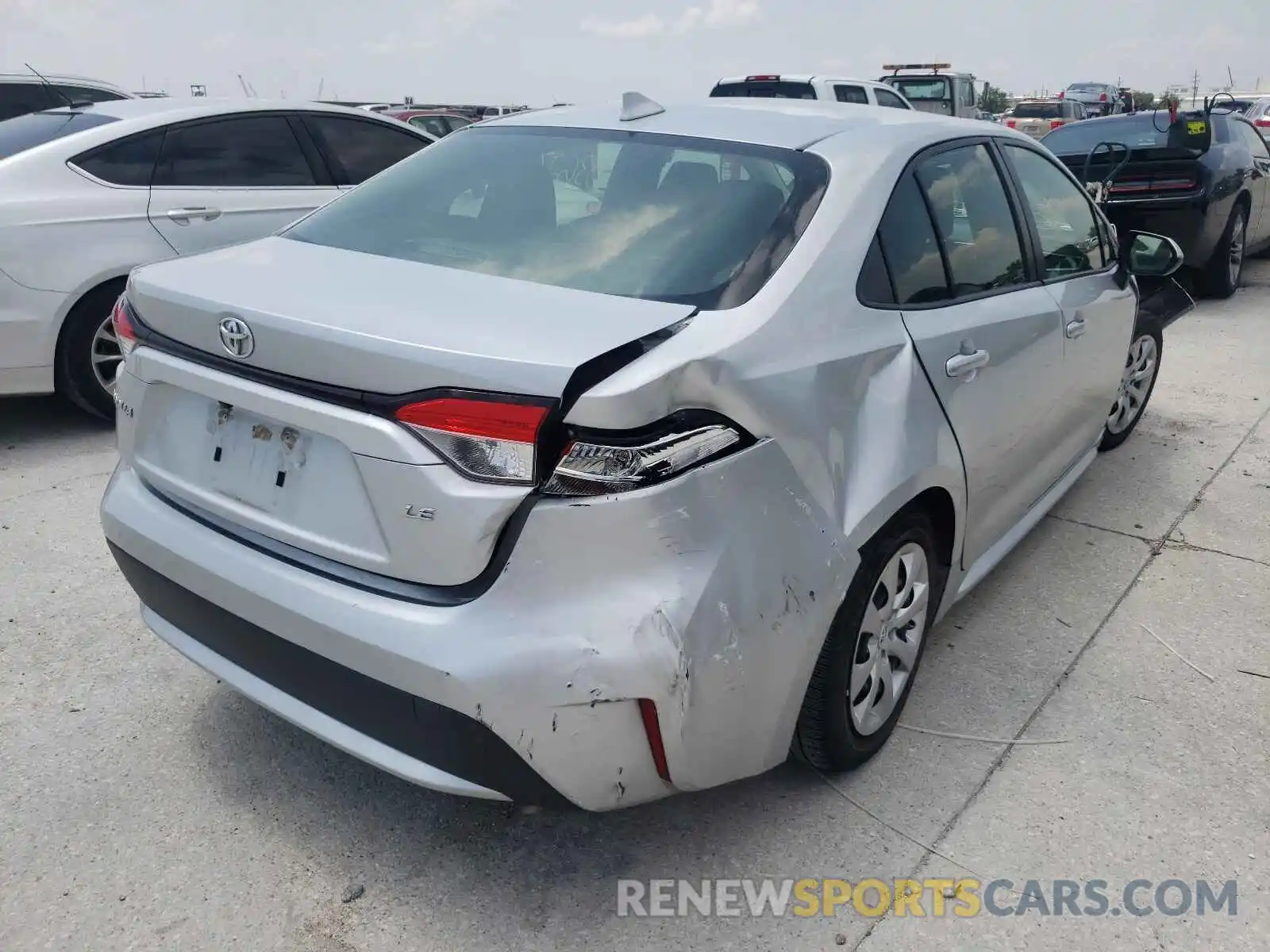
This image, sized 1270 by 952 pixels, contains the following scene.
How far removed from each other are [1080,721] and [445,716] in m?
1.85

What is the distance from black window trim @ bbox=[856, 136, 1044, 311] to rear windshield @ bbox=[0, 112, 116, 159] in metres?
4.12

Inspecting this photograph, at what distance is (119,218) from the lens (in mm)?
4918

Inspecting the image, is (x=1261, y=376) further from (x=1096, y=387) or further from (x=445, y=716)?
(x=445, y=716)

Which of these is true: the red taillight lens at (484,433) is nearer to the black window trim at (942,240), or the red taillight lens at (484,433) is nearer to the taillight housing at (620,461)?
the taillight housing at (620,461)

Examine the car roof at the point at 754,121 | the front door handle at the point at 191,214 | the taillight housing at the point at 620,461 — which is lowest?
the front door handle at the point at 191,214

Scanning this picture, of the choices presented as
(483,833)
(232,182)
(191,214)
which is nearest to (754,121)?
(483,833)

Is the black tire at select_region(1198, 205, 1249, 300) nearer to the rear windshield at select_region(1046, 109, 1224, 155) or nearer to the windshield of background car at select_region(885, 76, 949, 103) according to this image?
the rear windshield at select_region(1046, 109, 1224, 155)

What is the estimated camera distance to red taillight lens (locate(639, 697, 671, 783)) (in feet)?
6.22

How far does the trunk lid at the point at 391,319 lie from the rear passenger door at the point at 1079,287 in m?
Result: 1.85

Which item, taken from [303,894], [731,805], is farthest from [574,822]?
[303,894]

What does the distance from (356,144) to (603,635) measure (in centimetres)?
487

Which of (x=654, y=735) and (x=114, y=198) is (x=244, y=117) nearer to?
(x=114, y=198)

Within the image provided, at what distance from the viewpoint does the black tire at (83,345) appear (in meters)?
4.81

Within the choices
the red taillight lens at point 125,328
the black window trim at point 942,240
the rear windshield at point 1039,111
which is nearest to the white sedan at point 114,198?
the red taillight lens at point 125,328
